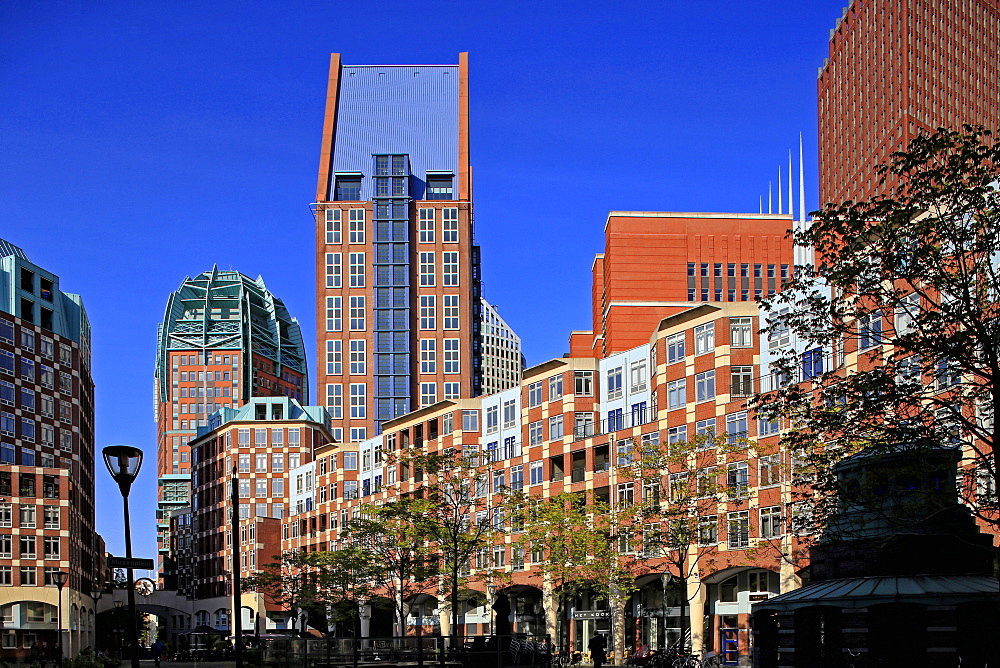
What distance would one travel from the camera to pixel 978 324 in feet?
91.2

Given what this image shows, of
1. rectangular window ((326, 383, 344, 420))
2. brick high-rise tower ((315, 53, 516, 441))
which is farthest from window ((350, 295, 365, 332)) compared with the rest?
rectangular window ((326, 383, 344, 420))

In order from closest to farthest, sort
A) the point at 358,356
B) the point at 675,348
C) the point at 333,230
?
the point at 675,348 → the point at 358,356 → the point at 333,230

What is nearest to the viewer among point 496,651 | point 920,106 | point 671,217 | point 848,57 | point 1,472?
point 496,651

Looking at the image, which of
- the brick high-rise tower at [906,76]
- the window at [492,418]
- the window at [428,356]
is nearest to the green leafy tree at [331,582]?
the window at [492,418]

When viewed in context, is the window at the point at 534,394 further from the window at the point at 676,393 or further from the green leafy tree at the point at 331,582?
the green leafy tree at the point at 331,582

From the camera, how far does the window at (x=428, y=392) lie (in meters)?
173

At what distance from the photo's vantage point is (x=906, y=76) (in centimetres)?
17475

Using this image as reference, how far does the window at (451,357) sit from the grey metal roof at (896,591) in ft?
447

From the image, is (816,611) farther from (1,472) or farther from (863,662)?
(1,472)

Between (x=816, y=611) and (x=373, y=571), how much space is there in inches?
1973

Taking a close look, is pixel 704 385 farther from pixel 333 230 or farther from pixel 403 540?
pixel 333 230

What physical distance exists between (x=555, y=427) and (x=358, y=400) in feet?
273

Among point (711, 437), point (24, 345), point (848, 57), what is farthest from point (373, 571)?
point (848, 57)

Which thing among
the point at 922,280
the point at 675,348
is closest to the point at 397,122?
the point at 675,348
